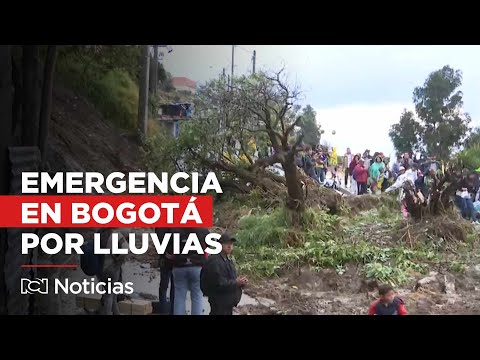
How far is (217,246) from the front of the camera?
4.57 metres

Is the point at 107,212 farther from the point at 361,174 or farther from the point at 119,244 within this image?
the point at 361,174

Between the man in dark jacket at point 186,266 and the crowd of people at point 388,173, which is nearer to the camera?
the man in dark jacket at point 186,266

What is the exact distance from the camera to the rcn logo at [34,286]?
14.7 feet

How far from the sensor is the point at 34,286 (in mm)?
4496

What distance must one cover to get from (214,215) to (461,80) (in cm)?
210

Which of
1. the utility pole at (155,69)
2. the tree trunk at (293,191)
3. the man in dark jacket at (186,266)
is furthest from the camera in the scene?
the tree trunk at (293,191)

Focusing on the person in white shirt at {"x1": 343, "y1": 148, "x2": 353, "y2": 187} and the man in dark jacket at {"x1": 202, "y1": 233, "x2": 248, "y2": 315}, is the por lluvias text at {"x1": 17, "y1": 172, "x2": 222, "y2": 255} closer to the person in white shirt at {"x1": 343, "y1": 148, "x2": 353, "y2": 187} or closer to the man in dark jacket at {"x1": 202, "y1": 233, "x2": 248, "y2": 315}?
the man in dark jacket at {"x1": 202, "y1": 233, "x2": 248, "y2": 315}

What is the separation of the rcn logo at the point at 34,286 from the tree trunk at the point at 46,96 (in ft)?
2.86

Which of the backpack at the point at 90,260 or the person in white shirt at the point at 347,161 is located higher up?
the person in white shirt at the point at 347,161

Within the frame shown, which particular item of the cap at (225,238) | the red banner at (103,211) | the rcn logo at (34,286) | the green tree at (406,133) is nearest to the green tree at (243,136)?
the red banner at (103,211)

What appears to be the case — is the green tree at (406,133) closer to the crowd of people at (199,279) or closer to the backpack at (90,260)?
the crowd of people at (199,279)

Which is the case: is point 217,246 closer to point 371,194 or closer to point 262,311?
point 262,311

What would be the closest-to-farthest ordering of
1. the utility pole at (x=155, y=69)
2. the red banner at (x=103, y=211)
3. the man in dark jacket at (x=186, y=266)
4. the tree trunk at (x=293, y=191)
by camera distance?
1. the red banner at (x=103, y=211)
2. the man in dark jacket at (x=186, y=266)
3. the utility pole at (x=155, y=69)
4. the tree trunk at (x=293, y=191)
